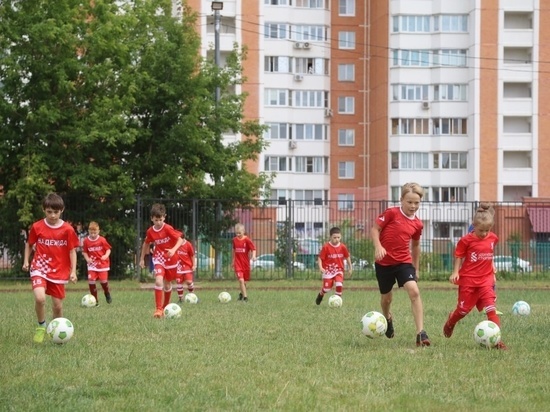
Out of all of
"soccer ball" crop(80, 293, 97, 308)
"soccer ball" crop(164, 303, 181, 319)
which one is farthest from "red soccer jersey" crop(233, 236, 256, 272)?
"soccer ball" crop(164, 303, 181, 319)

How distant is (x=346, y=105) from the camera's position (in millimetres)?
74438

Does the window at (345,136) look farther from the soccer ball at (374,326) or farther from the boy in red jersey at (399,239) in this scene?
the soccer ball at (374,326)

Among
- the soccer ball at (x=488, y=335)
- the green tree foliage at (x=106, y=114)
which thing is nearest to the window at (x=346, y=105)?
the green tree foliage at (x=106, y=114)

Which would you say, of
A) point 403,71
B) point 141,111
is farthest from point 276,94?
point 141,111

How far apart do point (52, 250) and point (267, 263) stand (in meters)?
23.0

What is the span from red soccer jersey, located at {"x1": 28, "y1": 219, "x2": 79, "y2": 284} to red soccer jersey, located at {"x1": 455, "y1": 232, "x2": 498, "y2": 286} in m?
4.83

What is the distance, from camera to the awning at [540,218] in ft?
126

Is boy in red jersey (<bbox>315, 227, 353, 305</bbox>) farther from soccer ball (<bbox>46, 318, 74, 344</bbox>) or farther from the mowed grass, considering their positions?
soccer ball (<bbox>46, 318, 74, 344</bbox>)

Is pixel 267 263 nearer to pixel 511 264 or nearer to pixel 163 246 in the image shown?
pixel 511 264

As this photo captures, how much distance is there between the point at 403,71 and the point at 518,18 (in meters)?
8.04

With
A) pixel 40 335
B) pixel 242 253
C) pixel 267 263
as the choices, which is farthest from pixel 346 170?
pixel 40 335

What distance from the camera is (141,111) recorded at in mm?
38312

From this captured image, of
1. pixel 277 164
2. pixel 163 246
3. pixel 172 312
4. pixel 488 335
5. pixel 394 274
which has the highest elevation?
→ pixel 277 164

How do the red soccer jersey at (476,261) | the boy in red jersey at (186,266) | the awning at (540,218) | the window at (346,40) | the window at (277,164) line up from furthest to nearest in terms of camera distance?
1. the window at (346,40)
2. the window at (277,164)
3. the awning at (540,218)
4. the boy in red jersey at (186,266)
5. the red soccer jersey at (476,261)
